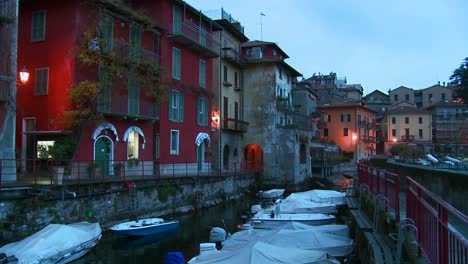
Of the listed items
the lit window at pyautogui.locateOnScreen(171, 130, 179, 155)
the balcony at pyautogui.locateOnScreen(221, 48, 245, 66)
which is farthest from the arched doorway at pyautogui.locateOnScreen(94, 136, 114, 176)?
the balcony at pyautogui.locateOnScreen(221, 48, 245, 66)

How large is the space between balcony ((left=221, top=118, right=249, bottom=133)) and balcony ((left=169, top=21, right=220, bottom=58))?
8036mm

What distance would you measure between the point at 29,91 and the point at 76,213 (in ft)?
30.7

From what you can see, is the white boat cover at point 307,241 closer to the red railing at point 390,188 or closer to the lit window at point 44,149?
the red railing at point 390,188

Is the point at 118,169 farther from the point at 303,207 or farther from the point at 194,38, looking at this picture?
the point at 194,38

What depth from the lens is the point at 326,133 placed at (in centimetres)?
8144

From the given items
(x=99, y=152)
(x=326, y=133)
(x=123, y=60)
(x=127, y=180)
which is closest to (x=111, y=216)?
(x=127, y=180)

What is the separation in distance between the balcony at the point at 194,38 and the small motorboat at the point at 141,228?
15449 millimetres

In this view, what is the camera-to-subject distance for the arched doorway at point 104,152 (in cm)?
2612

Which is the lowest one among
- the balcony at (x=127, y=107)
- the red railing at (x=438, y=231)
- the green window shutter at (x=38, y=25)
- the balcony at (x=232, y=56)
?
the red railing at (x=438, y=231)

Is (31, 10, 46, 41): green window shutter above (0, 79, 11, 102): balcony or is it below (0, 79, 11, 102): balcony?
above

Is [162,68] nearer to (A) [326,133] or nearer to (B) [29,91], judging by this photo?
(B) [29,91]

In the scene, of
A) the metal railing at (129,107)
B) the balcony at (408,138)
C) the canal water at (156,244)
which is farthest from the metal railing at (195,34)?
the balcony at (408,138)

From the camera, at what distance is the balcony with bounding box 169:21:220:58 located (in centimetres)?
3269

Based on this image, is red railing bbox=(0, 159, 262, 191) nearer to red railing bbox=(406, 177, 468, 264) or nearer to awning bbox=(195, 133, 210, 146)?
awning bbox=(195, 133, 210, 146)
